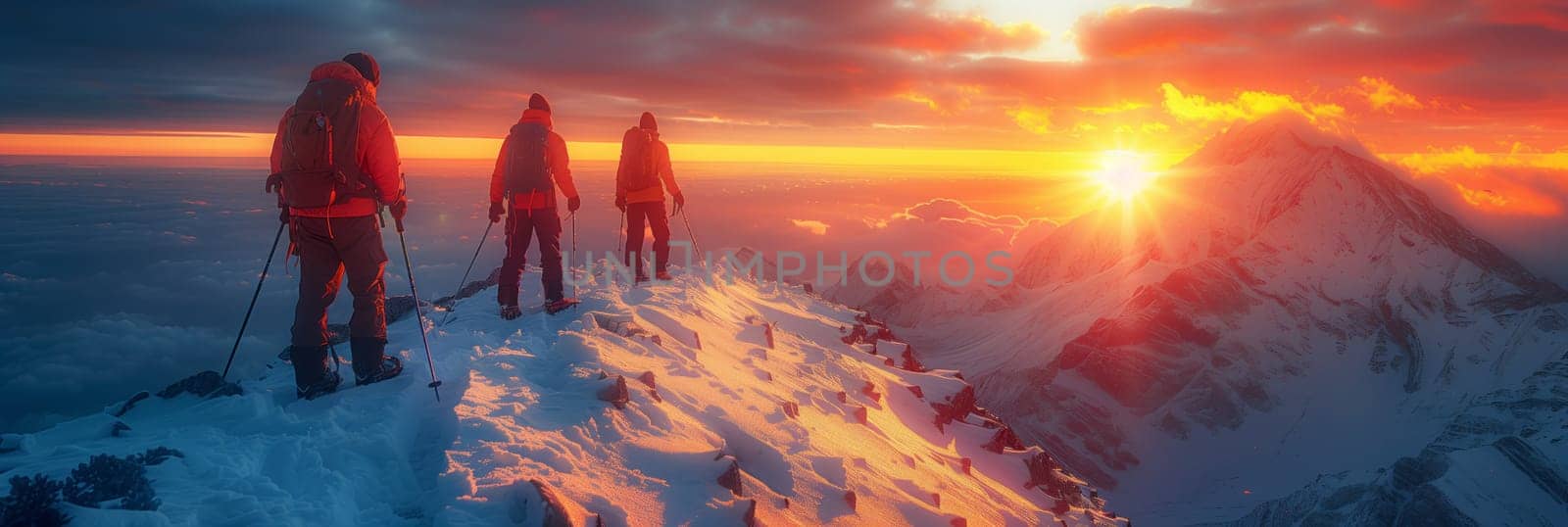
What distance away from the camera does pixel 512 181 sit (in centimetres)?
987

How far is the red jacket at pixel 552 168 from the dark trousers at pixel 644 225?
3431 millimetres

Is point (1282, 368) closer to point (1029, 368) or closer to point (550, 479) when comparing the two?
point (1029, 368)

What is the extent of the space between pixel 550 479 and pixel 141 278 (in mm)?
124597

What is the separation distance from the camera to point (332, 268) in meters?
6.50

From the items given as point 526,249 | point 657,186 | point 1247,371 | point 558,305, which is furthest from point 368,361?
point 1247,371

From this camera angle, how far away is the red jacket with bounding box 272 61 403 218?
615 centimetres

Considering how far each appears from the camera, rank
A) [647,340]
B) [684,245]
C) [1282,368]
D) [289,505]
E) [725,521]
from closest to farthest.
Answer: [289,505]
[725,521]
[647,340]
[684,245]
[1282,368]

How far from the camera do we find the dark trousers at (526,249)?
10.0 meters

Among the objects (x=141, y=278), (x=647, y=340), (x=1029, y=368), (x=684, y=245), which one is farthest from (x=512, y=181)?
(x=1029, y=368)

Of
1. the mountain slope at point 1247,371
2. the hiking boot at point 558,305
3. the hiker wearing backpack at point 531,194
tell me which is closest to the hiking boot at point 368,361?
the hiker wearing backpack at point 531,194

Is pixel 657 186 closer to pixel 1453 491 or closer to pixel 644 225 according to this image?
pixel 644 225

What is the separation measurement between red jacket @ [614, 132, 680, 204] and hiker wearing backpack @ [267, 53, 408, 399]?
6833 millimetres

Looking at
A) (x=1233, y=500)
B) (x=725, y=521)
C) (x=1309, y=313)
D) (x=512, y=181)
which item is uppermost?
(x=512, y=181)

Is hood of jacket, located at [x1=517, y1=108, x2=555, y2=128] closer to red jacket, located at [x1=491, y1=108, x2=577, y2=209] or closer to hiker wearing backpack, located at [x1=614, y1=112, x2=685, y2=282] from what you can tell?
red jacket, located at [x1=491, y1=108, x2=577, y2=209]
